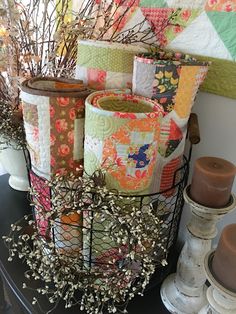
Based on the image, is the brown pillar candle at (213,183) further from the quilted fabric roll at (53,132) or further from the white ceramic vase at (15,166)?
the white ceramic vase at (15,166)

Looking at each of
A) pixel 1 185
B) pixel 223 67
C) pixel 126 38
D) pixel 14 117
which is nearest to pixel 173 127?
pixel 223 67

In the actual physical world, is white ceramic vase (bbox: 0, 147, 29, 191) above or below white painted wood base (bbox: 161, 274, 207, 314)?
above

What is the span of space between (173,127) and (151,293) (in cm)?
34

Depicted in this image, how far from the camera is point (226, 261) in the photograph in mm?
360

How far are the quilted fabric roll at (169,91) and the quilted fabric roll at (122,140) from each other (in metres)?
0.03

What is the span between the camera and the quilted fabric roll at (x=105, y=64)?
54cm

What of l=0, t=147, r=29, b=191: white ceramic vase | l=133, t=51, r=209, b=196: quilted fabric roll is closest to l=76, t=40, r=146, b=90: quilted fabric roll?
l=133, t=51, r=209, b=196: quilted fabric roll

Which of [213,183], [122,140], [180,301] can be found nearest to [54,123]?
[122,140]

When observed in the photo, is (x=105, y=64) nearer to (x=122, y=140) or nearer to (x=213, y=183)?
(x=122, y=140)

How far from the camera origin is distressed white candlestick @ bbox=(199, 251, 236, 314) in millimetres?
356

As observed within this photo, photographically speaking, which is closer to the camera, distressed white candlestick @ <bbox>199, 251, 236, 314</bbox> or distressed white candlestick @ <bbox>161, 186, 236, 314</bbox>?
distressed white candlestick @ <bbox>199, 251, 236, 314</bbox>

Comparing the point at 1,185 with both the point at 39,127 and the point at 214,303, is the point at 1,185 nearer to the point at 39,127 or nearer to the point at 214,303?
the point at 39,127

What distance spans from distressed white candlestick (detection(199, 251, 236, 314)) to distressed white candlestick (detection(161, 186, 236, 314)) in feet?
0.33

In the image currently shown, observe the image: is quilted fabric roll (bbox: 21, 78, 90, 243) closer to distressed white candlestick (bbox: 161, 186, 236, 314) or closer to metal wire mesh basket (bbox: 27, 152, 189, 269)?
metal wire mesh basket (bbox: 27, 152, 189, 269)
